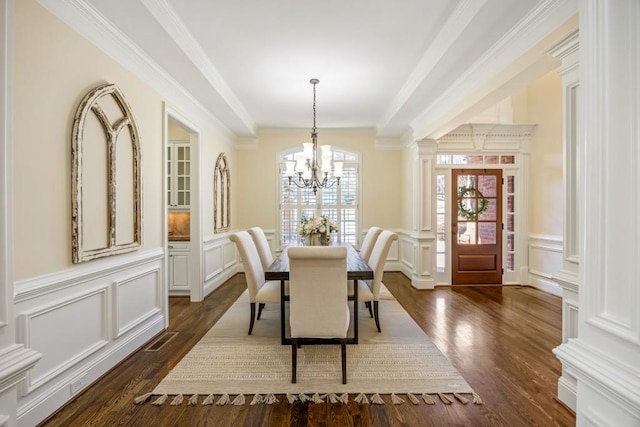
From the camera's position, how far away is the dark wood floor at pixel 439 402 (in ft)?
6.43

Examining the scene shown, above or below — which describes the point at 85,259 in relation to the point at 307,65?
below

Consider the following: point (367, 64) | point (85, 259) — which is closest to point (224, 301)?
point (85, 259)

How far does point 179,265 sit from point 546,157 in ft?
18.7

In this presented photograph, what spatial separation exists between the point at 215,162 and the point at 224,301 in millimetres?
2114

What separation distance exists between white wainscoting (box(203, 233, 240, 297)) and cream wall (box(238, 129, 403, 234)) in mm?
748

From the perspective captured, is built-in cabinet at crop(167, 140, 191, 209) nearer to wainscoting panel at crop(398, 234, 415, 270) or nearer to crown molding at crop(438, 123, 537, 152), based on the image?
wainscoting panel at crop(398, 234, 415, 270)

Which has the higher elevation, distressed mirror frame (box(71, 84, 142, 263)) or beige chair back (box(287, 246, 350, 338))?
distressed mirror frame (box(71, 84, 142, 263))

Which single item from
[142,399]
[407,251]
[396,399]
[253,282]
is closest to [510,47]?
[396,399]

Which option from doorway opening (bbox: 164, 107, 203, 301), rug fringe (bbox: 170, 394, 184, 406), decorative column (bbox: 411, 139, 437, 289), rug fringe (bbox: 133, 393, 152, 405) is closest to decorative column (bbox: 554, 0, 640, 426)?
rug fringe (bbox: 170, 394, 184, 406)

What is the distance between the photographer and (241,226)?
20.8 ft

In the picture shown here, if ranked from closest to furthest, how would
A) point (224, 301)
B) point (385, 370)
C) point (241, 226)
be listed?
point (385, 370) → point (224, 301) → point (241, 226)

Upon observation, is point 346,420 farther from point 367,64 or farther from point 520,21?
point 367,64

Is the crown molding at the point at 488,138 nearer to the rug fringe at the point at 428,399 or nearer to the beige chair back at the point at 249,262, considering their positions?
the beige chair back at the point at 249,262

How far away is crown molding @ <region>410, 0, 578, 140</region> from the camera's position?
2.08 meters
